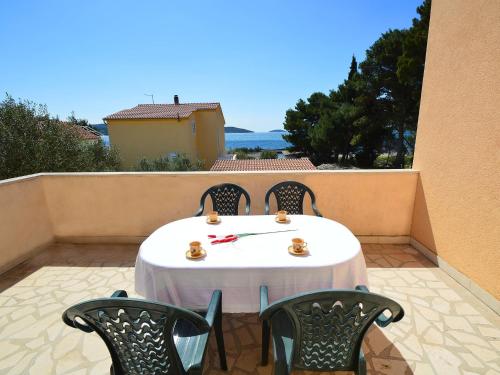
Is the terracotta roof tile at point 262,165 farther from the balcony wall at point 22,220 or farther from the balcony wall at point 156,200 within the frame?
the balcony wall at point 22,220

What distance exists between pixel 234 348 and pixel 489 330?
7.54 feet

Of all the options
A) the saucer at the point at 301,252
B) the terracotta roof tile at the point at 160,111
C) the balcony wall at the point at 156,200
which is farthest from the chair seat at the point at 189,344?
the terracotta roof tile at the point at 160,111

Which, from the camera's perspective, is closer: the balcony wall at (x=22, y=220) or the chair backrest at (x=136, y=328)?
the chair backrest at (x=136, y=328)

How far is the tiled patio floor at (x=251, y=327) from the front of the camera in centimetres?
197

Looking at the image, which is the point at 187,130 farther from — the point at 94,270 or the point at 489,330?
the point at 489,330

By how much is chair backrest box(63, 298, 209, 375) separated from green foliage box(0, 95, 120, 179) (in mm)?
12260

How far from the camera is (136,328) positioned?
45.3 inches

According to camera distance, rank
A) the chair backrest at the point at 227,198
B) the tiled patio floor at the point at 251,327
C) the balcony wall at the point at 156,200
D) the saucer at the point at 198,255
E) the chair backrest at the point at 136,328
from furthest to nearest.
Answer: the balcony wall at the point at 156,200
the chair backrest at the point at 227,198
the tiled patio floor at the point at 251,327
the saucer at the point at 198,255
the chair backrest at the point at 136,328

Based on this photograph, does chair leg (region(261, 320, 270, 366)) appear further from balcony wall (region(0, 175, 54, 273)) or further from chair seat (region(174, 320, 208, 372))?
balcony wall (region(0, 175, 54, 273))

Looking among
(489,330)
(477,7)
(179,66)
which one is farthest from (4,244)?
(179,66)

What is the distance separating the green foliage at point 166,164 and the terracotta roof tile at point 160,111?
2967 millimetres

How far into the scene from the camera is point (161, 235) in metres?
2.16

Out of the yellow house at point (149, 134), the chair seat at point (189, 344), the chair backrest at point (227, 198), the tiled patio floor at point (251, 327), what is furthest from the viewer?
the yellow house at point (149, 134)

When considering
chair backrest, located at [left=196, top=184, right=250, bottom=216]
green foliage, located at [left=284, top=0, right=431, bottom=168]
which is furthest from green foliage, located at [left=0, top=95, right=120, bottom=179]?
green foliage, located at [left=284, top=0, right=431, bottom=168]
